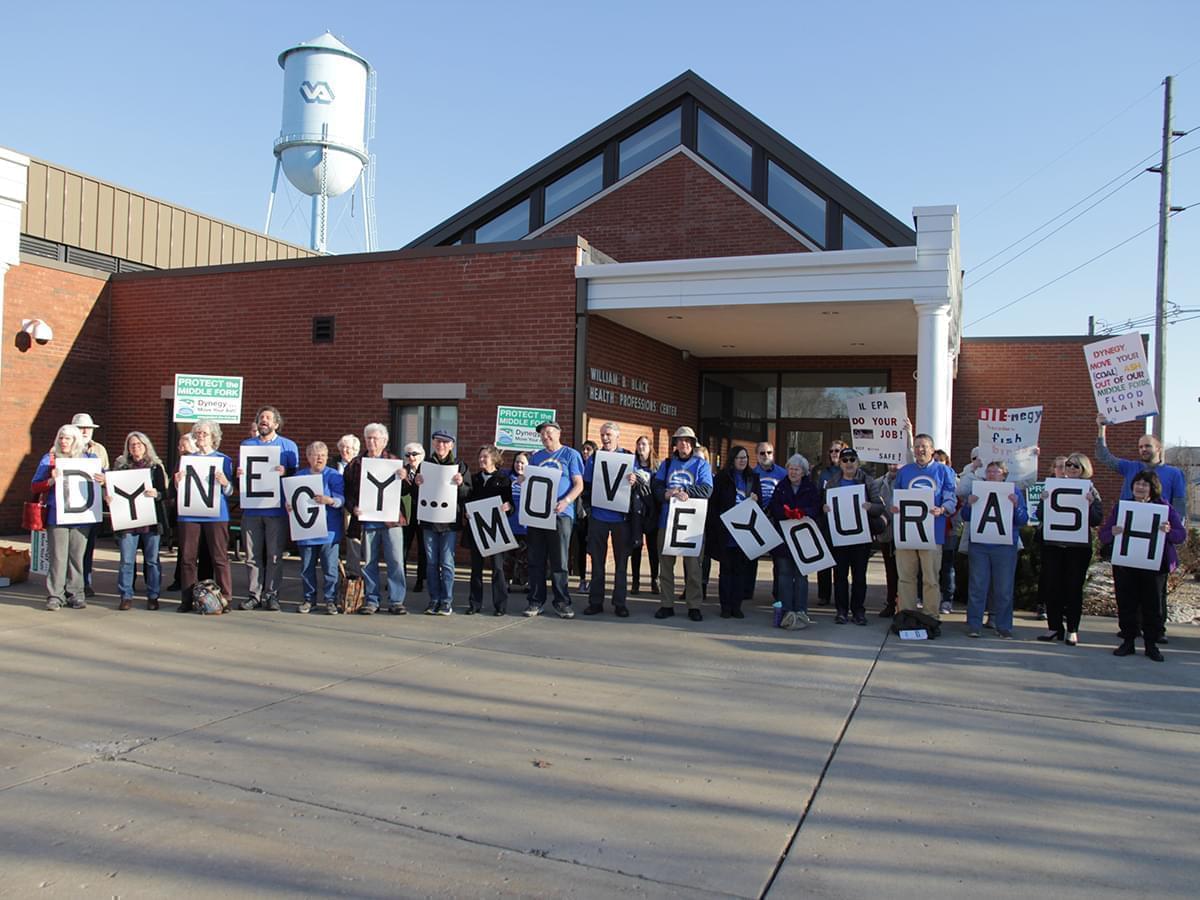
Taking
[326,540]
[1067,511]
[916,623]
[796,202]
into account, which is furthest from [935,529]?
[796,202]

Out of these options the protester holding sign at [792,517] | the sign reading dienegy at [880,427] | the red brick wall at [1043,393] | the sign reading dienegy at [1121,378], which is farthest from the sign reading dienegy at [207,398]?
the red brick wall at [1043,393]

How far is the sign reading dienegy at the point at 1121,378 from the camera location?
970 centimetres

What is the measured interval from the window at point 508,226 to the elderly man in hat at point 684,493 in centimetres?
1095

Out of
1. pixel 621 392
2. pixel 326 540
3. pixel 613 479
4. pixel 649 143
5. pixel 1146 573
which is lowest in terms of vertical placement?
pixel 326 540

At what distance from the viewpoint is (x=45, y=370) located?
14.8m

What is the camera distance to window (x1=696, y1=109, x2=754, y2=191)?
1758 cm

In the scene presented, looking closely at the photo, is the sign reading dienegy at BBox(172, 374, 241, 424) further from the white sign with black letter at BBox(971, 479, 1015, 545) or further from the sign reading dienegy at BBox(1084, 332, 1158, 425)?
the sign reading dienegy at BBox(1084, 332, 1158, 425)

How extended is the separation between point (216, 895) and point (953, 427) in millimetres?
16789

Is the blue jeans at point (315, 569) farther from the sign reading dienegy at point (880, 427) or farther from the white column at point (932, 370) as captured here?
the white column at point (932, 370)

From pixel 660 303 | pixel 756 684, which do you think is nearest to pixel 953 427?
pixel 660 303

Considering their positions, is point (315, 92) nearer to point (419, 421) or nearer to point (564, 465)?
point (419, 421)

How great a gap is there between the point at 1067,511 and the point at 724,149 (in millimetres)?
11713

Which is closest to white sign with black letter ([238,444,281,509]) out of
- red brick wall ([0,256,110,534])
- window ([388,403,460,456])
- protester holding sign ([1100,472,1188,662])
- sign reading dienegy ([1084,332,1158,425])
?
window ([388,403,460,456])

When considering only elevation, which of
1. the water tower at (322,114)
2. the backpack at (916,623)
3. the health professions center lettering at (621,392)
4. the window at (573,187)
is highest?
the water tower at (322,114)
